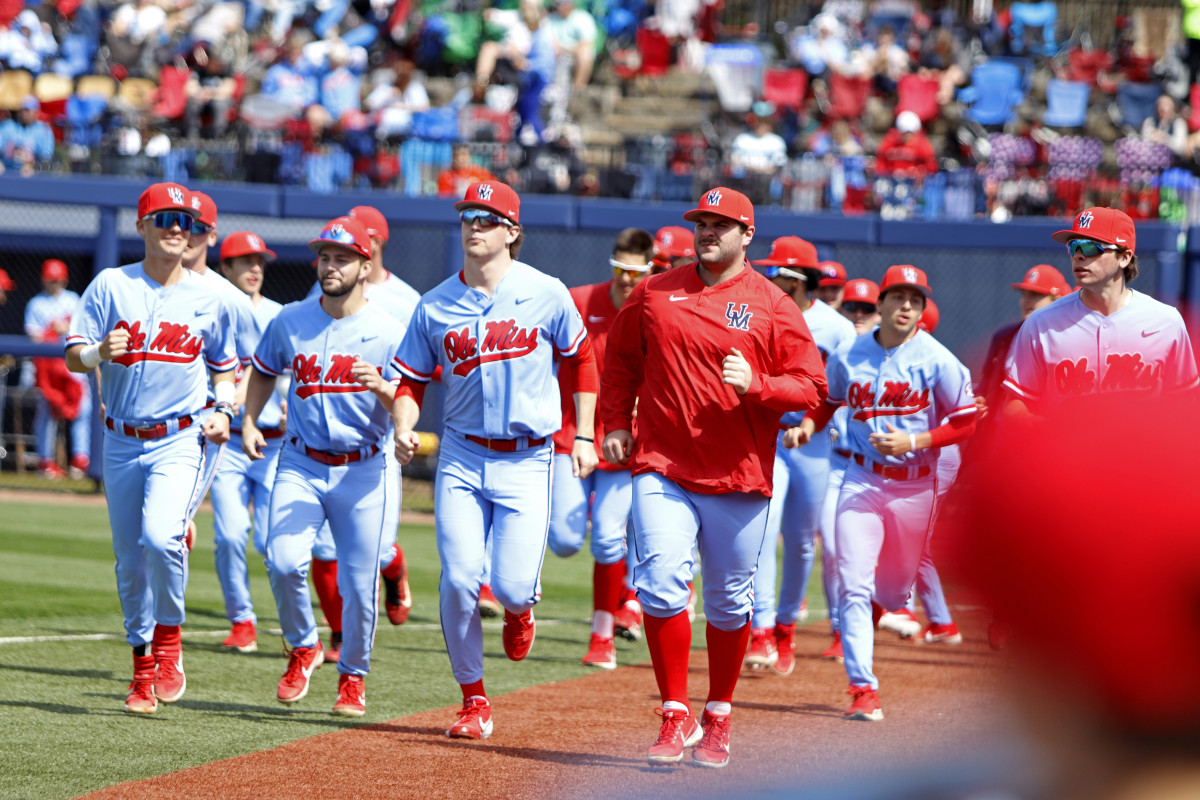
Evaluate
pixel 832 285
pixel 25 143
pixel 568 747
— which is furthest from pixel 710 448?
pixel 25 143

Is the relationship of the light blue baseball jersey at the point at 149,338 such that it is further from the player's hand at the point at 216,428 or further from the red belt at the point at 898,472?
the red belt at the point at 898,472

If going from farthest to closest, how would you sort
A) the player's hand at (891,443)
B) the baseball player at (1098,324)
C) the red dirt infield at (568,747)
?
the player's hand at (891,443) < the baseball player at (1098,324) < the red dirt infield at (568,747)

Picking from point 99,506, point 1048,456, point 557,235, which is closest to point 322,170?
point 557,235

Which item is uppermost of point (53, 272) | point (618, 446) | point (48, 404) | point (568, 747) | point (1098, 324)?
point (1098, 324)

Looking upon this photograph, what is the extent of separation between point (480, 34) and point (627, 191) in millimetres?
6262

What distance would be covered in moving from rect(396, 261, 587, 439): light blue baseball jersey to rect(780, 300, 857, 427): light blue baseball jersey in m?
2.33

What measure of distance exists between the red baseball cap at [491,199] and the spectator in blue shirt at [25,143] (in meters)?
12.5

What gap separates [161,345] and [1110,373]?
4.11m

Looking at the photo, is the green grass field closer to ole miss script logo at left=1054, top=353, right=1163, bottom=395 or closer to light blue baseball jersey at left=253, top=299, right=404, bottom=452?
light blue baseball jersey at left=253, top=299, right=404, bottom=452

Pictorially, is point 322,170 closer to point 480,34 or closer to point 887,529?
point 480,34

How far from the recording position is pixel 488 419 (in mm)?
5902

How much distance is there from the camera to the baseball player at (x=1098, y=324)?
5777 mm

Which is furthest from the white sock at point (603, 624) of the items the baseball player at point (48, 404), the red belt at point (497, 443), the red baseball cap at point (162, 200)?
the baseball player at point (48, 404)

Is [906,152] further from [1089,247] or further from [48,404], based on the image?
[1089,247]
